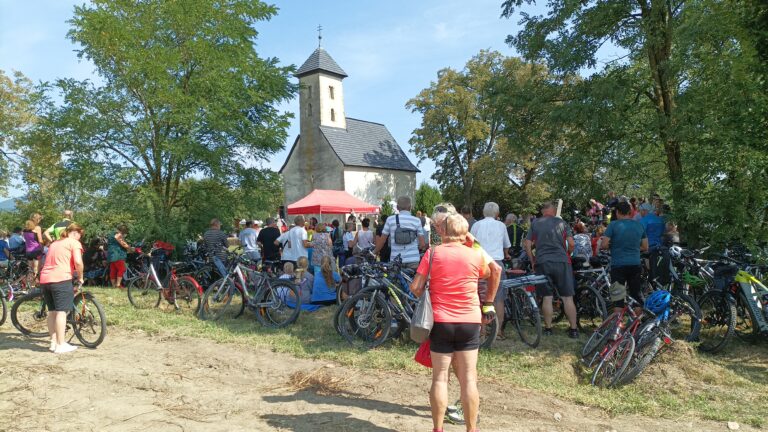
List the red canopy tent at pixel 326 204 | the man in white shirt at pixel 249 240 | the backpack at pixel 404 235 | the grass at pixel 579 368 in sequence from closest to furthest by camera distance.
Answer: the grass at pixel 579 368 → the backpack at pixel 404 235 → the man in white shirt at pixel 249 240 → the red canopy tent at pixel 326 204

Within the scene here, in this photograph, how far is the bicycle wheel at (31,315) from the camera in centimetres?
768

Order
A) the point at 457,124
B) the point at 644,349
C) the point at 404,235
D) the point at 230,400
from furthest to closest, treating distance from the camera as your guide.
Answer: the point at 457,124 → the point at 404,235 → the point at 644,349 → the point at 230,400

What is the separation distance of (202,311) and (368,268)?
329cm

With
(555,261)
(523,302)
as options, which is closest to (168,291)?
(523,302)

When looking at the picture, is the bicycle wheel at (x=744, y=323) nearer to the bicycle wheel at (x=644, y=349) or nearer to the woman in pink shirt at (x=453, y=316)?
the bicycle wheel at (x=644, y=349)

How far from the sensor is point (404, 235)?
7418mm

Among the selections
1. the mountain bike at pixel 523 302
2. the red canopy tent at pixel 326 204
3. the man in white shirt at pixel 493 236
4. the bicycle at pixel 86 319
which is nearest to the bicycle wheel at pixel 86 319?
the bicycle at pixel 86 319

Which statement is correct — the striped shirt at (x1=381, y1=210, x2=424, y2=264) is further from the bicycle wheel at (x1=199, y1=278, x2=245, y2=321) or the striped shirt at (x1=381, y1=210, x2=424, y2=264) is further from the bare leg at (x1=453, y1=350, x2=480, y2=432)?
the bare leg at (x1=453, y1=350, x2=480, y2=432)

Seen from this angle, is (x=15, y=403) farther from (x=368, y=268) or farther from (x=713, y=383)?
(x=713, y=383)

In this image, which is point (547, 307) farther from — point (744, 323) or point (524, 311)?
point (744, 323)

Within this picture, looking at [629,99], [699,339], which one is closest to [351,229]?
[629,99]

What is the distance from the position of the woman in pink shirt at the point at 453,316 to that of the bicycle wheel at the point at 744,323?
4609mm

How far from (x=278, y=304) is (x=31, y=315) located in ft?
14.0

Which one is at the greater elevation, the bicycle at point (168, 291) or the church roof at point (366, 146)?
the church roof at point (366, 146)
